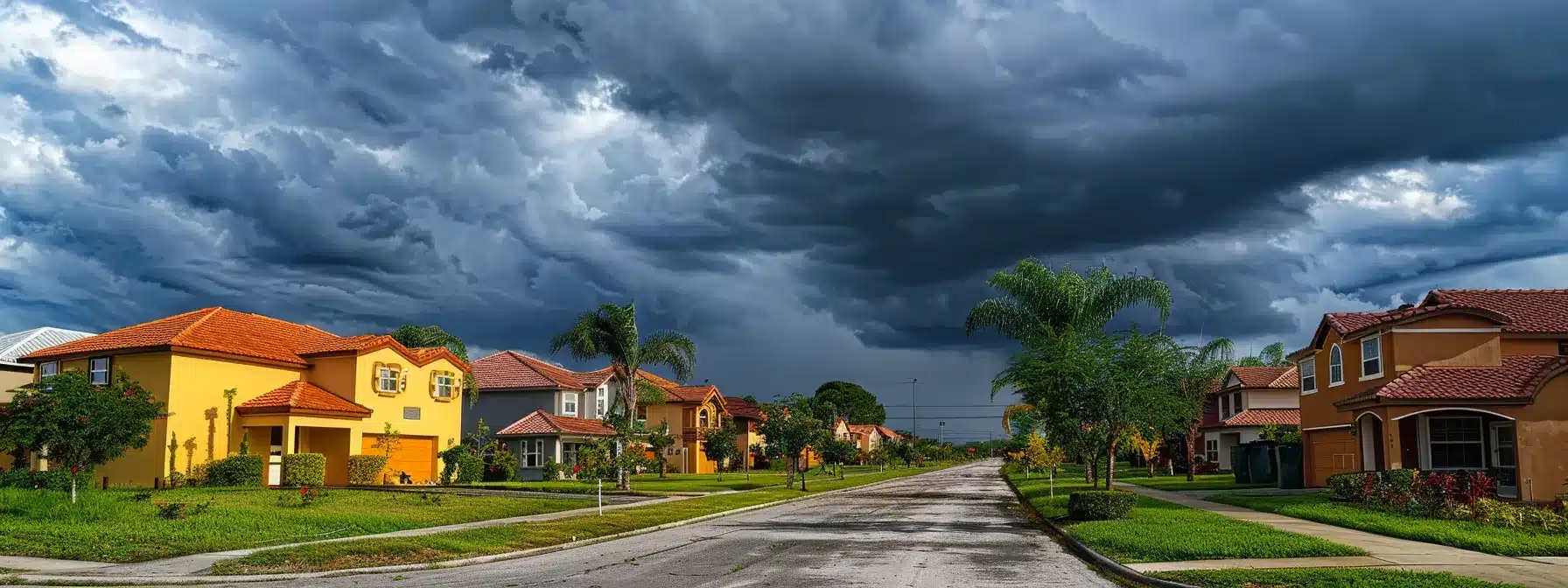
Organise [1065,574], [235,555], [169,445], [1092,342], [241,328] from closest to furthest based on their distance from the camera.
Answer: [1065,574], [235,555], [1092,342], [169,445], [241,328]

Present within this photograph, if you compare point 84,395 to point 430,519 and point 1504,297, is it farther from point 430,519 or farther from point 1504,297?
point 1504,297

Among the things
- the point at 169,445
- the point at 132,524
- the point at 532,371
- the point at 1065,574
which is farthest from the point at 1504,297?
the point at 532,371

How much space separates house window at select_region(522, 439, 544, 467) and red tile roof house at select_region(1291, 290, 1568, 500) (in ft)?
131

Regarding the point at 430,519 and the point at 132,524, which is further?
the point at 430,519

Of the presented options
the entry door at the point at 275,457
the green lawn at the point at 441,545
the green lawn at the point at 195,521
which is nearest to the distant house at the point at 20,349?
the entry door at the point at 275,457

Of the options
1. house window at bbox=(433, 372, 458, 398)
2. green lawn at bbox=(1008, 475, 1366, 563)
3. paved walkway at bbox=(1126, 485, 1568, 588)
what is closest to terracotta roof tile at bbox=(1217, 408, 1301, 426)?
green lawn at bbox=(1008, 475, 1366, 563)

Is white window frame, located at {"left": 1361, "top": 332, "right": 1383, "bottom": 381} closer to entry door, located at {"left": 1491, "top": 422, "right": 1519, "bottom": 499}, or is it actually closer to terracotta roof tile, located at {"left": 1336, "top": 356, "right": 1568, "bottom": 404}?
terracotta roof tile, located at {"left": 1336, "top": 356, "right": 1568, "bottom": 404}

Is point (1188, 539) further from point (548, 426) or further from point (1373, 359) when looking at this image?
A: point (548, 426)

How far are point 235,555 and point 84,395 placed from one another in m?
13.9

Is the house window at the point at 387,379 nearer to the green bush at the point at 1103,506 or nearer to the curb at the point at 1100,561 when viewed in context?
the curb at the point at 1100,561

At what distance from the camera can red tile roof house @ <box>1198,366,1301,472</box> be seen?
202 feet

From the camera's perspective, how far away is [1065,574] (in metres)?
16.2

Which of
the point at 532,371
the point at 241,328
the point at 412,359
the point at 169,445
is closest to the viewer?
the point at 169,445

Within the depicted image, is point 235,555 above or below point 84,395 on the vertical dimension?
below
